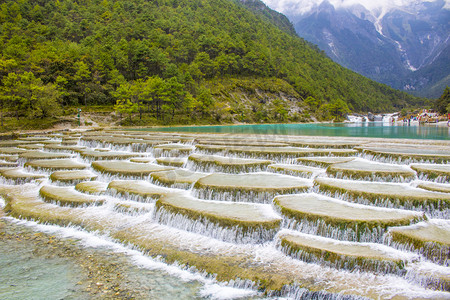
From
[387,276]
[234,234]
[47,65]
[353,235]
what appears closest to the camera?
[387,276]

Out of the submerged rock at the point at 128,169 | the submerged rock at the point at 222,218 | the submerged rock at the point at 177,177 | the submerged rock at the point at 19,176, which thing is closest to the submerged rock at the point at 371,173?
the submerged rock at the point at 222,218

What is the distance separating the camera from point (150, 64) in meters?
87.8

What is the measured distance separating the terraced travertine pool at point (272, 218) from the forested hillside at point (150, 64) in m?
44.1

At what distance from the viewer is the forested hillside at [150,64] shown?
210ft

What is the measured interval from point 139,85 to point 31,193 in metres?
56.3

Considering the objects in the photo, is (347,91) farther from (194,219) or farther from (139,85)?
(194,219)

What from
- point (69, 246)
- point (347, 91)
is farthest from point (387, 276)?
point (347, 91)

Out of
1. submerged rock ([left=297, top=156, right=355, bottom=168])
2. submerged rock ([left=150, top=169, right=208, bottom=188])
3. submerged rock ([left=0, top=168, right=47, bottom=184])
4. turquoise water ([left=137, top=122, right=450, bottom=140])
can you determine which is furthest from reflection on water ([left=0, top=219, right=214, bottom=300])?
turquoise water ([left=137, top=122, right=450, bottom=140])

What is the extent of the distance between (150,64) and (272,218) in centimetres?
8658

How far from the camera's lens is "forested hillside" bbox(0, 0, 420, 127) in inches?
2518

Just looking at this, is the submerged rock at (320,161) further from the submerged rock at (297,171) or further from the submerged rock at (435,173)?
the submerged rock at (435,173)

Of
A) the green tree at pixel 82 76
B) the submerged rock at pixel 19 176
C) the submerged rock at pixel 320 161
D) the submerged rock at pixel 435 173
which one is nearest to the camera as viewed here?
the submerged rock at pixel 435 173

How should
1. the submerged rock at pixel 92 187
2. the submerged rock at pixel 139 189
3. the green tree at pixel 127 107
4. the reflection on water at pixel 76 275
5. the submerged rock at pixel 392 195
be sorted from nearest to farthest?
the reflection on water at pixel 76 275 → the submerged rock at pixel 392 195 → the submerged rock at pixel 139 189 → the submerged rock at pixel 92 187 → the green tree at pixel 127 107

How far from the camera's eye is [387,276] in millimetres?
6695
